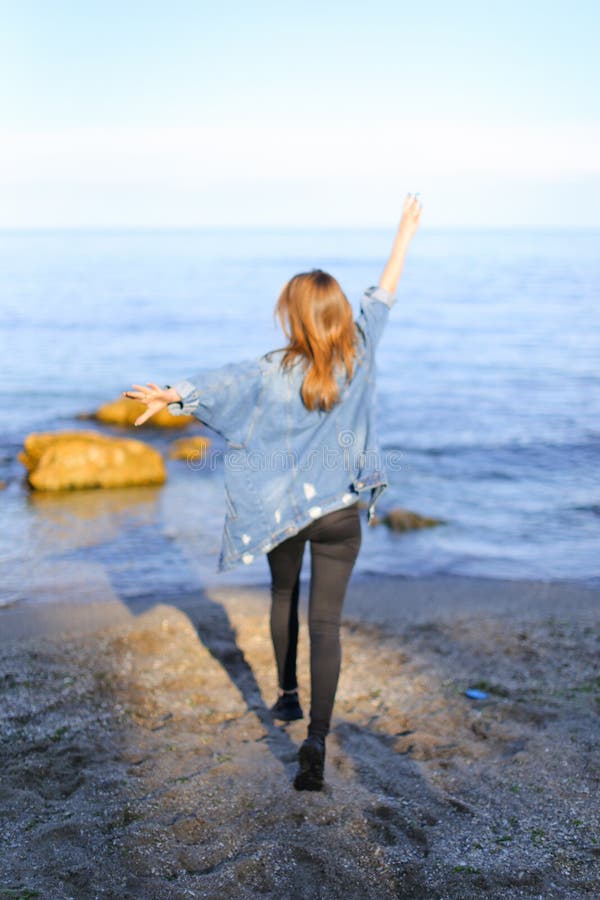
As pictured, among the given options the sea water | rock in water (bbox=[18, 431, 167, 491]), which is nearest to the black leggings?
the sea water

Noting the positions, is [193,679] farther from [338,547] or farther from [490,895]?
[490,895]

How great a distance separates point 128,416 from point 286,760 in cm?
1182

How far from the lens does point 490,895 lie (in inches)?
110

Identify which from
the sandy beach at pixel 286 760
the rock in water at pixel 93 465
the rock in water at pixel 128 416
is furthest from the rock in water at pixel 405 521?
the rock in water at pixel 128 416

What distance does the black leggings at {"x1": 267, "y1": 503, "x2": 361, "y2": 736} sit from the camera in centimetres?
343

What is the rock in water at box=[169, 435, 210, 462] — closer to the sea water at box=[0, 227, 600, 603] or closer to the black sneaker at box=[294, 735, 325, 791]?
the sea water at box=[0, 227, 600, 603]

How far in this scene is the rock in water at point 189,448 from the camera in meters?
12.3

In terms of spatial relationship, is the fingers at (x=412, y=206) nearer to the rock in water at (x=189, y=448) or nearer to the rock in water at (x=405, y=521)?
the rock in water at (x=405, y=521)

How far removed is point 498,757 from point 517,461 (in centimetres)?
868

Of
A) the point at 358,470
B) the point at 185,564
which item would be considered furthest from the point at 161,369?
the point at 358,470

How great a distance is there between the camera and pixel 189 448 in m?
12.6

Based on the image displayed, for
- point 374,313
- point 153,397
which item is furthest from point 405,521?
point 153,397

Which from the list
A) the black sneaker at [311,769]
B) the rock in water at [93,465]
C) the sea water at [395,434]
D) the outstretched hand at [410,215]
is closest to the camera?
the black sneaker at [311,769]

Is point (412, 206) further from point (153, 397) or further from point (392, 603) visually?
point (392, 603)
